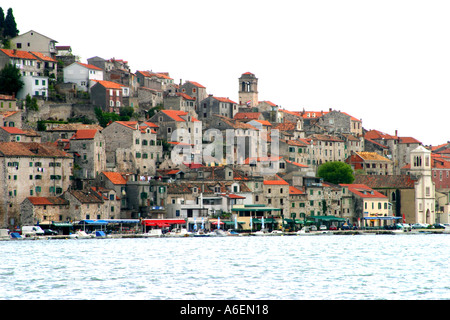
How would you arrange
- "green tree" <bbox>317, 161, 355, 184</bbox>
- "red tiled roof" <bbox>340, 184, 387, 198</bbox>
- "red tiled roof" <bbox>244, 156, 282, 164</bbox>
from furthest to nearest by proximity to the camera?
"green tree" <bbox>317, 161, 355, 184</bbox> < "red tiled roof" <bbox>340, 184, 387, 198</bbox> < "red tiled roof" <bbox>244, 156, 282, 164</bbox>

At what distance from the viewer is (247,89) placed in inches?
5940

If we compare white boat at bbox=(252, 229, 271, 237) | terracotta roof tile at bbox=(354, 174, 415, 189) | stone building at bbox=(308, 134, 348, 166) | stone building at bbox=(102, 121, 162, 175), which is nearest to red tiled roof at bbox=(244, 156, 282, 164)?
stone building at bbox=(102, 121, 162, 175)

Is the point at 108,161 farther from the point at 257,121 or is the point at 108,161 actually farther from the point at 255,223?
the point at 257,121

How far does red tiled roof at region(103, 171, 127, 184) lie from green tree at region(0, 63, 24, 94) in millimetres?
22223

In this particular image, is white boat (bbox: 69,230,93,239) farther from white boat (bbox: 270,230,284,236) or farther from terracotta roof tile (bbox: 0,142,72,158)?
white boat (bbox: 270,230,284,236)

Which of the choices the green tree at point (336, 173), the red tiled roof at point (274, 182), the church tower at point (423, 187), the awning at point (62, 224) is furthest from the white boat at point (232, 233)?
the church tower at point (423, 187)

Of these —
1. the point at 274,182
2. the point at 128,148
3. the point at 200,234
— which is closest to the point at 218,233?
the point at 200,234

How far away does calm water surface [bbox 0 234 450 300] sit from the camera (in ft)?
145

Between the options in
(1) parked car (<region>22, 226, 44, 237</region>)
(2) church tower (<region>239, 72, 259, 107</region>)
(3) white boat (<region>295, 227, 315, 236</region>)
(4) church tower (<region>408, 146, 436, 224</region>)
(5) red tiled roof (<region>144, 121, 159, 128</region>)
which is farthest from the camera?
(2) church tower (<region>239, 72, 259, 107</region>)

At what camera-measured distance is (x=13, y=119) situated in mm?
106812

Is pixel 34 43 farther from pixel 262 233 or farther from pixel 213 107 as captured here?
pixel 262 233

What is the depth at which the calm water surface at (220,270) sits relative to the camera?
145ft

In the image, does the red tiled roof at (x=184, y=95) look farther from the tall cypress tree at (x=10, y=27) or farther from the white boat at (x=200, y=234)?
the white boat at (x=200, y=234)

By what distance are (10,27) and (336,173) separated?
50.7 m
